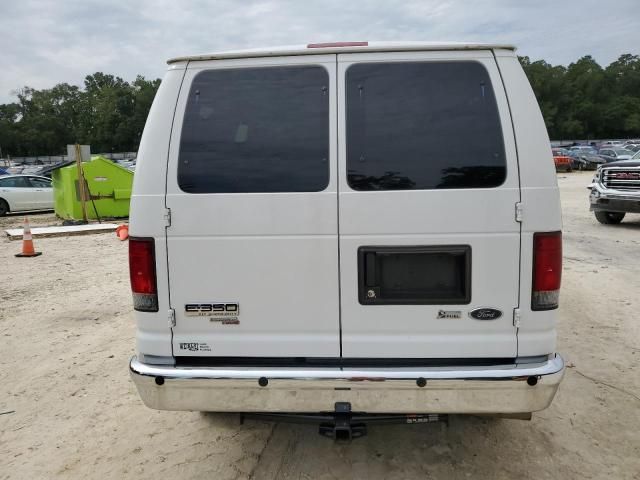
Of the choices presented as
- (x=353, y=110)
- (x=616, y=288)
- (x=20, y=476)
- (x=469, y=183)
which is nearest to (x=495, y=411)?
(x=469, y=183)

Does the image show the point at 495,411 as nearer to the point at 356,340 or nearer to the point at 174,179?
the point at 356,340

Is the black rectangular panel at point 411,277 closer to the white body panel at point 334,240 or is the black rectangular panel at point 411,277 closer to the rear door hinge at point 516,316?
the white body panel at point 334,240

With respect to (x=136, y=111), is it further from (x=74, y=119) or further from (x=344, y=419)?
(x=344, y=419)

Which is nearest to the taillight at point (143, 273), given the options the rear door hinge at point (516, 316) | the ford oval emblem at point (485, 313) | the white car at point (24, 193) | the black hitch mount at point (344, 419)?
the black hitch mount at point (344, 419)

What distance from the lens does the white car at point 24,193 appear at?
18953 millimetres

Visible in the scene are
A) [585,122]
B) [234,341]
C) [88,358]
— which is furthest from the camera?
[585,122]

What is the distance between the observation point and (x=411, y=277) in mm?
2713

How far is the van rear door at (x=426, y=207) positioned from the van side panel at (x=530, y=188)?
4 cm

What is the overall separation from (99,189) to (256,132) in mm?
14218

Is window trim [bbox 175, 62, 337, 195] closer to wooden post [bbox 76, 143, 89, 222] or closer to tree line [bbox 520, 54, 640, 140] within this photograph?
wooden post [bbox 76, 143, 89, 222]

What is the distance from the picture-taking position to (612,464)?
3.20 metres

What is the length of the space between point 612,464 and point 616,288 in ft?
15.0

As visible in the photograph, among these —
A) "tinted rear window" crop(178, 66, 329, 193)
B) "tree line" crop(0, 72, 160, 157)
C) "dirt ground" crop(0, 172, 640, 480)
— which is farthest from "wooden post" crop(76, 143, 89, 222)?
"tree line" crop(0, 72, 160, 157)

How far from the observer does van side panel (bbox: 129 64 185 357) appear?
273 centimetres
